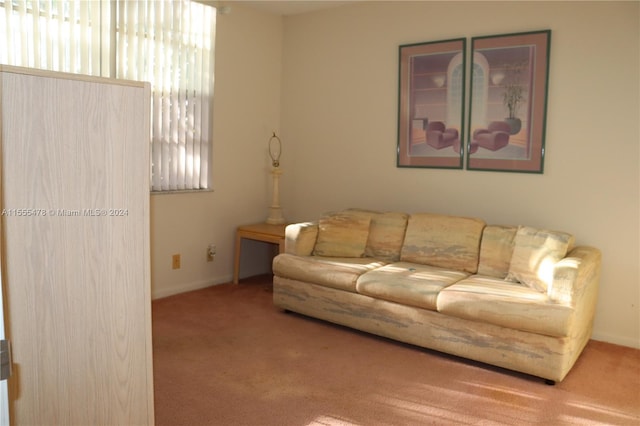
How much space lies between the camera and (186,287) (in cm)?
488

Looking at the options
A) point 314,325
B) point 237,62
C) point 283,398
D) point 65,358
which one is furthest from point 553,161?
point 65,358

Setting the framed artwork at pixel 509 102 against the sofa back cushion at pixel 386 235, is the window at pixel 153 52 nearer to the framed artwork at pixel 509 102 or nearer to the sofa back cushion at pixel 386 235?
the sofa back cushion at pixel 386 235

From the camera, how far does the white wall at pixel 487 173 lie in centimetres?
369

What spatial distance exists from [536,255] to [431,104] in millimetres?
1491

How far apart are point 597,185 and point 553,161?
324mm

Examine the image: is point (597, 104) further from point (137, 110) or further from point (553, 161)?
point (137, 110)

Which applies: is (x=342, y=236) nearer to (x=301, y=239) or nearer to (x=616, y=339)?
(x=301, y=239)

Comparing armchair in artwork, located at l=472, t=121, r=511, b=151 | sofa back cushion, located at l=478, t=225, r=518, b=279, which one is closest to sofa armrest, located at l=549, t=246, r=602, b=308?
sofa back cushion, located at l=478, t=225, r=518, b=279

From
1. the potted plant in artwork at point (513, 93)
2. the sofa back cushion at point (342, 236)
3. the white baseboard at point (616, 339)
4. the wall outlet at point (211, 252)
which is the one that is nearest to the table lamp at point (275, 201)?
the wall outlet at point (211, 252)

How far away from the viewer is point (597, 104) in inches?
148

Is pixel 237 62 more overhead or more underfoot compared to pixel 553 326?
more overhead

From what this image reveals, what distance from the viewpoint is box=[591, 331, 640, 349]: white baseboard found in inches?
147

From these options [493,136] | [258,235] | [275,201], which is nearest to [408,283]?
[493,136]

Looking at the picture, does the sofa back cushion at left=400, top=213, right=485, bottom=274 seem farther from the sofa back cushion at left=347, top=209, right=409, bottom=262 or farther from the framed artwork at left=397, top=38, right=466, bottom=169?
the framed artwork at left=397, top=38, right=466, bottom=169
